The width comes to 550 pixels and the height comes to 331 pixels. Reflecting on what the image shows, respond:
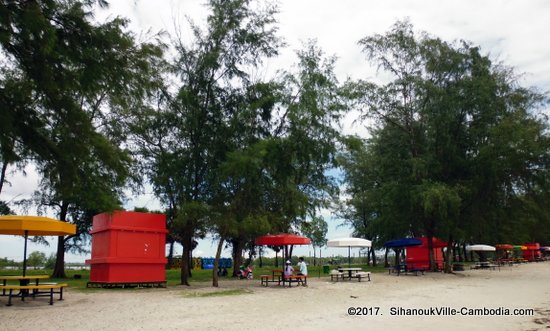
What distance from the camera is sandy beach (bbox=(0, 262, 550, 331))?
31.5 feet

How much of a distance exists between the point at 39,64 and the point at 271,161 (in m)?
12.2

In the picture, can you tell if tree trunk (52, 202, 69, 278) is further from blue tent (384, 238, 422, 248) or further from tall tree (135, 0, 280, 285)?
blue tent (384, 238, 422, 248)

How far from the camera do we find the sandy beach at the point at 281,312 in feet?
31.5

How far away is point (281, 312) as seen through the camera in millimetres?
11758

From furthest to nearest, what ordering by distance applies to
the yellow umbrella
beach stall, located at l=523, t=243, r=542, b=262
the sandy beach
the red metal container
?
beach stall, located at l=523, t=243, r=542, b=262 < the red metal container < the yellow umbrella < the sandy beach

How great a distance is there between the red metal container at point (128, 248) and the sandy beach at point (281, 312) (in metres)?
1.90

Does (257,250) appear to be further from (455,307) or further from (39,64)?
(39,64)

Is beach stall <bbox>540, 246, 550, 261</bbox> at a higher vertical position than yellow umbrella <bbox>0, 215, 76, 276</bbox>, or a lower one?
lower

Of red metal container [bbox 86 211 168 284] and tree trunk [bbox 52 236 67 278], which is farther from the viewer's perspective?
tree trunk [bbox 52 236 67 278]

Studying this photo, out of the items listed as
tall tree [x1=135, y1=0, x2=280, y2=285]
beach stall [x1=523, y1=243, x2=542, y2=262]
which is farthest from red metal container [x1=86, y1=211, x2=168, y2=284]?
beach stall [x1=523, y1=243, x2=542, y2=262]

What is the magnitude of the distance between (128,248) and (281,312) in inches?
356

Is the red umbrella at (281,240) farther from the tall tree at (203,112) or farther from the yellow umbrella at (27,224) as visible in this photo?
the yellow umbrella at (27,224)

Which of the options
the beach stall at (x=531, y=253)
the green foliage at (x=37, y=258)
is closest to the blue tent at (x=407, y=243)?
the beach stall at (x=531, y=253)

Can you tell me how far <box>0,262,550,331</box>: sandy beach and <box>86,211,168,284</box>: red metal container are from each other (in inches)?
74.8
